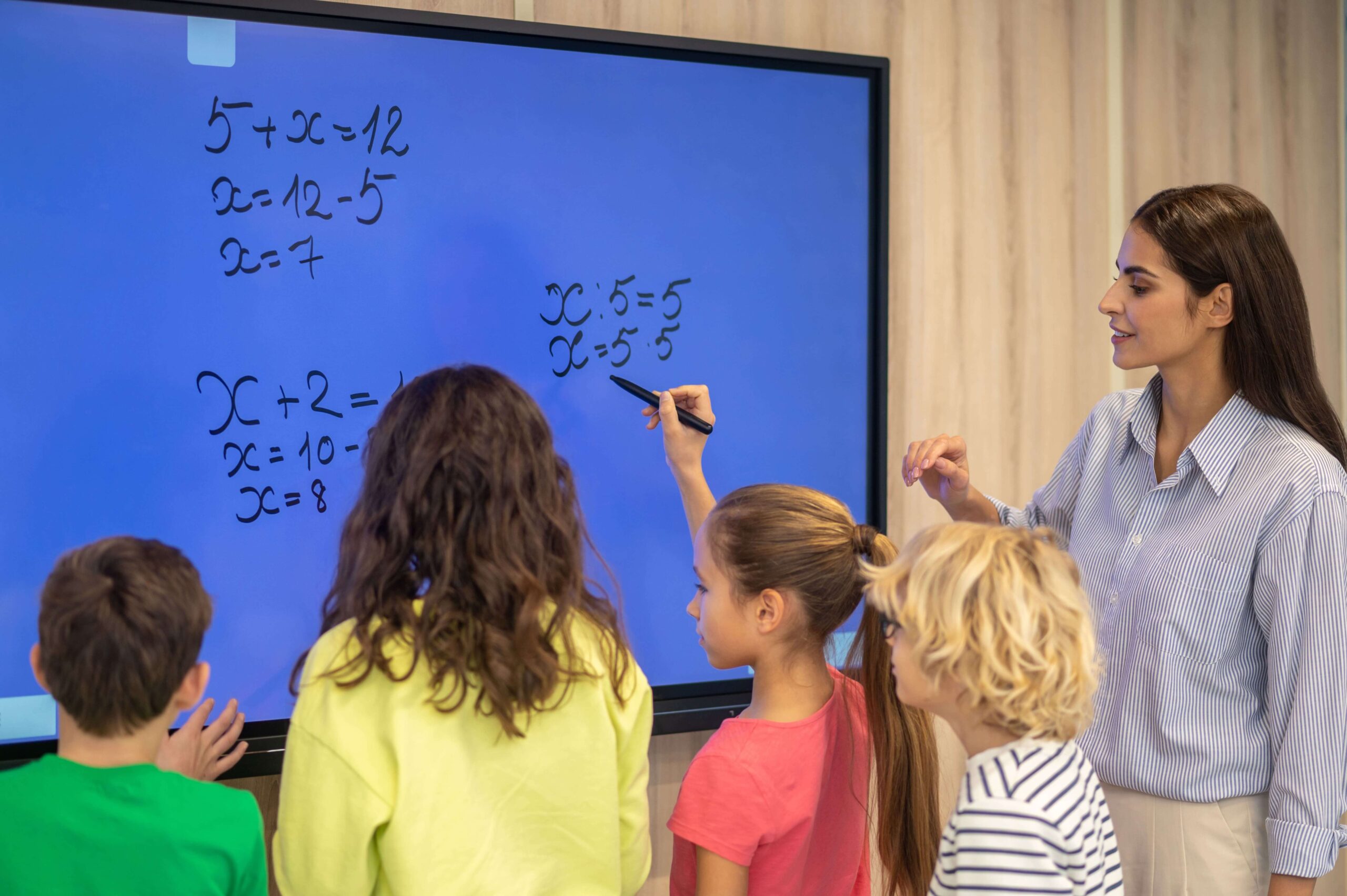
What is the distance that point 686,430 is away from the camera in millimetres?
1720

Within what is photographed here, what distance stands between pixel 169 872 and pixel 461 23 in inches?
51.3

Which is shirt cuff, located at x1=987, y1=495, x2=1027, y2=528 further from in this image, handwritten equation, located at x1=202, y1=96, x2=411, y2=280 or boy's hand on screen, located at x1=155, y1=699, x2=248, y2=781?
boy's hand on screen, located at x1=155, y1=699, x2=248, y2=781

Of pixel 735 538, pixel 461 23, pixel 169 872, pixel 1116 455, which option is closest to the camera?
pixel 169 872

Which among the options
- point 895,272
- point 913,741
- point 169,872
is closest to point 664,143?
point 895,272

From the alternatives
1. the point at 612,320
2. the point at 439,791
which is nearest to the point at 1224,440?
the point at 612,320

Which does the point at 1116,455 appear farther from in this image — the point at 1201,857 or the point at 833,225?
the point at 833,225

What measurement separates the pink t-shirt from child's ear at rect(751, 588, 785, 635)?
12cm

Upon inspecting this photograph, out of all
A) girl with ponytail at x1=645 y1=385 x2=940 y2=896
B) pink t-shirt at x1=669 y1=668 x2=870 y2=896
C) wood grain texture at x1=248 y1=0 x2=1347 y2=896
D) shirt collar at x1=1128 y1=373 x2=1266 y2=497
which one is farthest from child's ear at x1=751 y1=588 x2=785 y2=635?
wood grain texture at x1=248 y1=0 x2=1347 y2=896

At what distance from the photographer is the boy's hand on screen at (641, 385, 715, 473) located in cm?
172

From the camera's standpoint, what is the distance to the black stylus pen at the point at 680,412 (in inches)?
66.7

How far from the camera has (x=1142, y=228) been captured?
150 cm

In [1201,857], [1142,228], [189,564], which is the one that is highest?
[1142,228]

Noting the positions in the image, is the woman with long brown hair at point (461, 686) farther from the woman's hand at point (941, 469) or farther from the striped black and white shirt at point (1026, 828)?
the woman's hand at point (941, 469)

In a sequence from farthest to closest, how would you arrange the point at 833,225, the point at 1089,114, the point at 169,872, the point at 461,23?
the point at 1089,114, the point at 833,225, the point at 461,23, the point at 169,872
